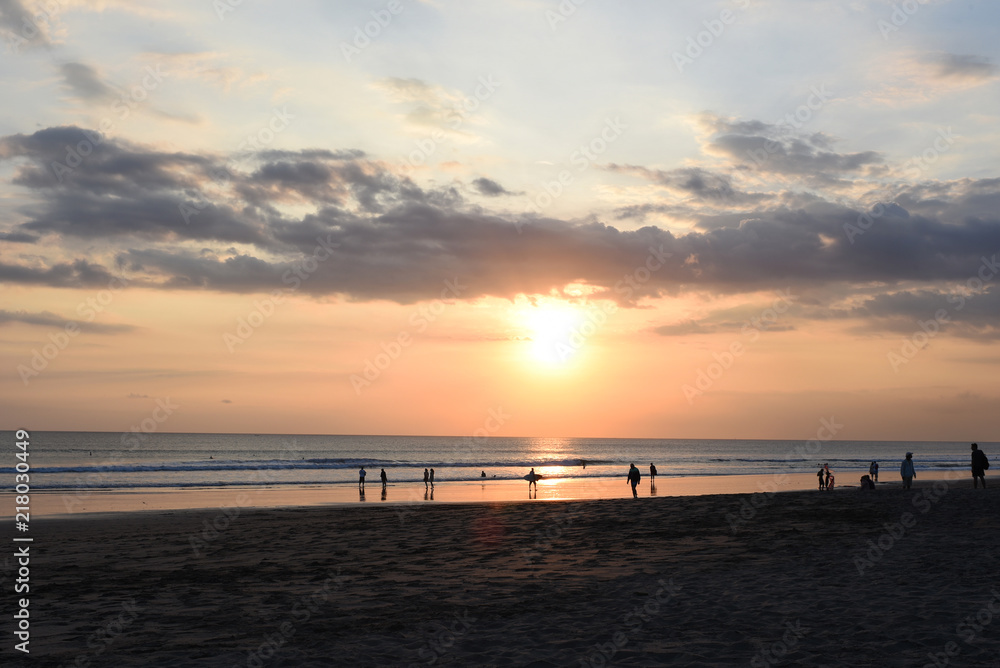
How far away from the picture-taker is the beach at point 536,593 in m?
9.94

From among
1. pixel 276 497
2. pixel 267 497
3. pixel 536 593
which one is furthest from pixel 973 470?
pixel 267 497

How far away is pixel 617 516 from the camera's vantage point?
27125 mm

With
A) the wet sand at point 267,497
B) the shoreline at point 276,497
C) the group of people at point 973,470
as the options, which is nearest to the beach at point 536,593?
the group of people at point 973,470

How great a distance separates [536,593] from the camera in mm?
13852

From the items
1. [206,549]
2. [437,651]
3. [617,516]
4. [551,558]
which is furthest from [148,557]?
[617,516]

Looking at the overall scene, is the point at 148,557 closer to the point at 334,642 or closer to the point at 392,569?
the point at 392,569

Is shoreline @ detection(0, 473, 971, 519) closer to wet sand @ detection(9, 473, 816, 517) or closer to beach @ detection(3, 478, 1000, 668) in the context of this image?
wet sand @ detection(9, 473, 816, 517)

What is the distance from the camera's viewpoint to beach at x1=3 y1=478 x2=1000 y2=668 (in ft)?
32.6

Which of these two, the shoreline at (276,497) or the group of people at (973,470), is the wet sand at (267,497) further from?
the group of people at (973,470)

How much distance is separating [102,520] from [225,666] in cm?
2369

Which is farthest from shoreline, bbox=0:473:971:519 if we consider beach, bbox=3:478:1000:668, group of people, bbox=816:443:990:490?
beach, bbox=3:478:1000:668

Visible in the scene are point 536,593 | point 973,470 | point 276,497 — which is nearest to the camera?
point 536,593

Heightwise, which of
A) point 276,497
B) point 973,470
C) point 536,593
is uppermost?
point 536,593

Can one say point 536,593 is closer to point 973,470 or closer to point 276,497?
point 973,470
